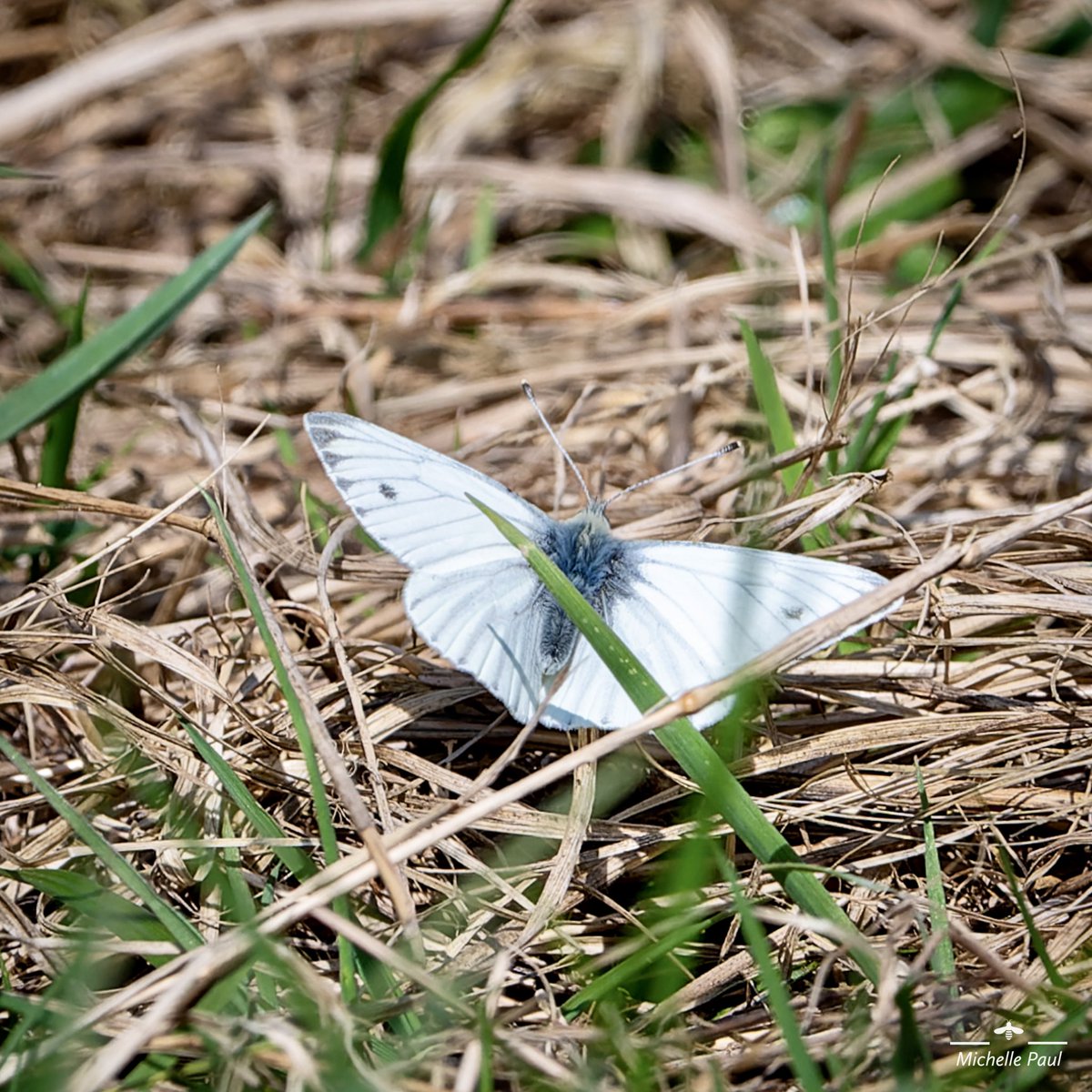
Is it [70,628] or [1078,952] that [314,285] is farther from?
[1078,952]

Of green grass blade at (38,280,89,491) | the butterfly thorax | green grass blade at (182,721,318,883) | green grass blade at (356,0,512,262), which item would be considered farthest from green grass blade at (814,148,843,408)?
green grass blade at (38,280,89,491)

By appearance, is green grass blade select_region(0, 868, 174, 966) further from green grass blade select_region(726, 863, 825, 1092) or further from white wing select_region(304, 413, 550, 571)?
green grass blade select_region(726, 863, 825, 1092)

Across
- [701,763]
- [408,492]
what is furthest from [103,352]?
[701,763]

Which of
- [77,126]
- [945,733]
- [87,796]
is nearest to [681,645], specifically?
[945,733]

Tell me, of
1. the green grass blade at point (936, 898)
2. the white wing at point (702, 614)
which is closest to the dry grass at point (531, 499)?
the green grass blade at point (936, 898)

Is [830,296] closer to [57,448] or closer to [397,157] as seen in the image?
[397,157]
